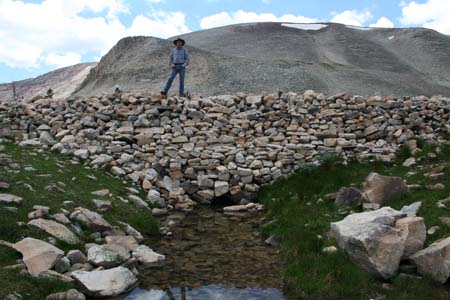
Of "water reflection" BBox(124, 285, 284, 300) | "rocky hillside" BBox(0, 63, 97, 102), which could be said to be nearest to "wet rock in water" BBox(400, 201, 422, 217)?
"water reflection" BBox(124, 285, 284, 300)

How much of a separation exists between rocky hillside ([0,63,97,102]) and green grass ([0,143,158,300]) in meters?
23.7

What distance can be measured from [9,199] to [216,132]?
8580 millimetres

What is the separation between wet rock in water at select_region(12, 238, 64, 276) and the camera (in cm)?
789

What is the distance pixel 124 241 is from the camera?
10133 mm

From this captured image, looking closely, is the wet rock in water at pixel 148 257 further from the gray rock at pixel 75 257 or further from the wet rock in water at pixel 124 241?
the gray rock at pixel 75 257

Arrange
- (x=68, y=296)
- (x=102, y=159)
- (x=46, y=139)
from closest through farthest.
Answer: (x=68, y=296), (x=102, y=159), (x=46, y=139)

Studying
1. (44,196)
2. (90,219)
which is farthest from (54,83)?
(90,219)

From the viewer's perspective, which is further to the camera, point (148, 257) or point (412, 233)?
point (148, 257)

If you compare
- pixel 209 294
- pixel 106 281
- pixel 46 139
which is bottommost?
pixel 209 294

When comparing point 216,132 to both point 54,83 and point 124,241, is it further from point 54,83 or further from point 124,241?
point 54,83

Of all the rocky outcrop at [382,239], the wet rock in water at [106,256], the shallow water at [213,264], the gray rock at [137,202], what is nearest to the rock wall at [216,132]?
the gray rock at [137,202]

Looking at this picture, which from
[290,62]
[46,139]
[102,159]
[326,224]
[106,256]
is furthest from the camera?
[290,62]

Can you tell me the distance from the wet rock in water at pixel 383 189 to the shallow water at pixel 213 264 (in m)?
3.09

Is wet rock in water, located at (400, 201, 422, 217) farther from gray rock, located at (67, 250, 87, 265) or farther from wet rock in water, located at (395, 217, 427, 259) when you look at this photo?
gray rock, located at (67, 250, 87, 265)
